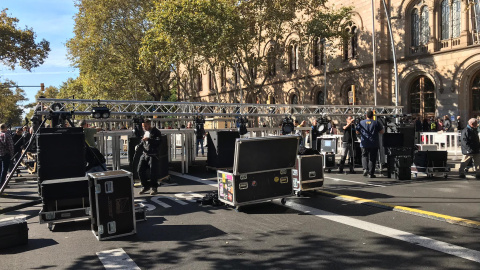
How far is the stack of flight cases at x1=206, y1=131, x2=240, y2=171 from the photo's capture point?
13.7m

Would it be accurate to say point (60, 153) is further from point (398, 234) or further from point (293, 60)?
point (293, 60)

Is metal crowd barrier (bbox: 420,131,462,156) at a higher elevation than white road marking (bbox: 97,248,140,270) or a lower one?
higher

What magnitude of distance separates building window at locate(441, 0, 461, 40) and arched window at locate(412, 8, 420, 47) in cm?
→ 168

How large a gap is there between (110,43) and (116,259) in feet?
103

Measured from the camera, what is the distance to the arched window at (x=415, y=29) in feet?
84.5

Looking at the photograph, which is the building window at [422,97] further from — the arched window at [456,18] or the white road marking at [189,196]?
the white road marking at [189,196]

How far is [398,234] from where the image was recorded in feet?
18.6

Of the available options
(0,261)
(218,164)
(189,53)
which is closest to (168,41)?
(189,53)

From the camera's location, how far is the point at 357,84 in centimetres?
2939

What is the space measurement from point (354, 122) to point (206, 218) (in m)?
8.30

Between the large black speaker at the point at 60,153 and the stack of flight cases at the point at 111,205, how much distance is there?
2076 mm

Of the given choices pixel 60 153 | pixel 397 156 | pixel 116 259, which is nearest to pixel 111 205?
pixel 116 259

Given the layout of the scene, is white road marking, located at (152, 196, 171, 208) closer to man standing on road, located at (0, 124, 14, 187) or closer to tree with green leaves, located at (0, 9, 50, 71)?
man standing on road, located at (0, 124, 14, 187)

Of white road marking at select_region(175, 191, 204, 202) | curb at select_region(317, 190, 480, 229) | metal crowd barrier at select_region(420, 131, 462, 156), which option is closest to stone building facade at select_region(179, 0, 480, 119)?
metal crowd barrier at select_region(420, 131, 462, 156)
